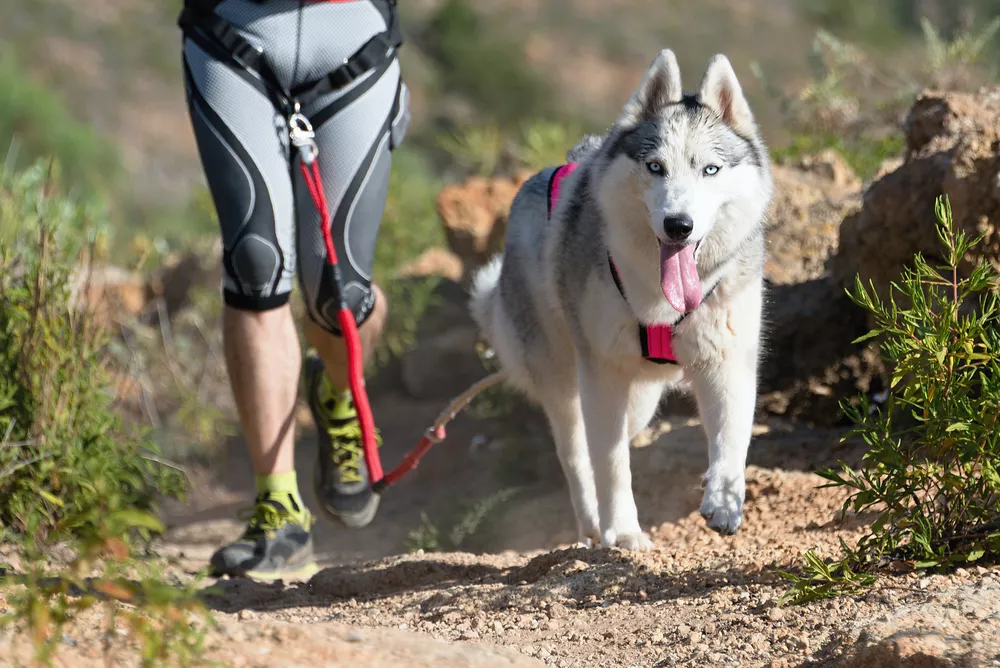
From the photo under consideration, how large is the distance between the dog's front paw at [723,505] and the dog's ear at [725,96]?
42.2 inches

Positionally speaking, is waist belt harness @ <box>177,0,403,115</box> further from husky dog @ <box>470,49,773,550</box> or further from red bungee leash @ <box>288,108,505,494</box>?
husky dog @ <box>470,49,773,550</box>

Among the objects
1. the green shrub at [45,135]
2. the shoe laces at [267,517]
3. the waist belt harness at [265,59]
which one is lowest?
the shoe laces at [267,517]

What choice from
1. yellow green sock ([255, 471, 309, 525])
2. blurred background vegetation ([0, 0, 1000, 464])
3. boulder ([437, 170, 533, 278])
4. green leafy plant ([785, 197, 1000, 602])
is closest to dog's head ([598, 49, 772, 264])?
green leafy plant ([785, 197, 1000, 602])

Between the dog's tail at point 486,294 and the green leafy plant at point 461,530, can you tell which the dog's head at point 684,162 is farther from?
the green leafy plant at point 461,530

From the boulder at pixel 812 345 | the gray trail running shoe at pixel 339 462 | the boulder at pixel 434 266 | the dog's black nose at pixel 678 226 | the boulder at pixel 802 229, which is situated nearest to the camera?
the dog's black nose at pixel 678 226

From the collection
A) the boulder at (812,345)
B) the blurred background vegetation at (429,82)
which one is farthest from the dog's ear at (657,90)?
the blurred background vegetation at (429,82)

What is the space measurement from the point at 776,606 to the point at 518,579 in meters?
1.01

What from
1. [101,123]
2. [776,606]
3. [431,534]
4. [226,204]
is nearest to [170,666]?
[776,606]

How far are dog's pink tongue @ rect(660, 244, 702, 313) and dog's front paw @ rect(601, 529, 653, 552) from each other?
77 centimetres

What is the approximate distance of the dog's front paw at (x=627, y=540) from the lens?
3.62 meters

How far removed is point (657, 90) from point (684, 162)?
33 cm

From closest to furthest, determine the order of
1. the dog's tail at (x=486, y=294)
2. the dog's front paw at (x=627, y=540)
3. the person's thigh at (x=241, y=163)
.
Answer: the dog's front paw at (x=627, y=540)
the person's thigh at (x=241, y=163)
the dog's tail at (x=486, y=294)

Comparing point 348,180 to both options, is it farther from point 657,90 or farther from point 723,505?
point 723,505

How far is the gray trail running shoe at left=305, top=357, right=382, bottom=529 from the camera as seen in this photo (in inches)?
181
